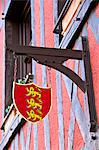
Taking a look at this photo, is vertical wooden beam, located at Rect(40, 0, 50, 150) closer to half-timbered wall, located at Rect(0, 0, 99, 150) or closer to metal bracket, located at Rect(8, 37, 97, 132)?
half-timbered wall, located at Rect(0, 0, 99, 150)

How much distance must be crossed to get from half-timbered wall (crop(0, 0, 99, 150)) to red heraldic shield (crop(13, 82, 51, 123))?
28 cm

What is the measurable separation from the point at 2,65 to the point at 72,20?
346 cm

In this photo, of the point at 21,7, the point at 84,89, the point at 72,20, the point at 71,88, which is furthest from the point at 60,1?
the point at 21,7

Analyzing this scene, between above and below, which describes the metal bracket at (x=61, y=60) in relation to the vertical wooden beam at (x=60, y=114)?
above

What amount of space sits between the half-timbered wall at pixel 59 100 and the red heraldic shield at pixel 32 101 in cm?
28

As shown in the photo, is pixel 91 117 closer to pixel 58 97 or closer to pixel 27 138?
pixel 58 97

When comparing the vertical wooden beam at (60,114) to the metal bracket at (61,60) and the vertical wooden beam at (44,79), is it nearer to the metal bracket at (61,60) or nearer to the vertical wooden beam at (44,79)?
the vertical wooden beam at (44,79)

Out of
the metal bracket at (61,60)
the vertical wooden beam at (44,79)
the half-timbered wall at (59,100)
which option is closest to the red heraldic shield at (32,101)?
the half-timbered wall at (59,100)

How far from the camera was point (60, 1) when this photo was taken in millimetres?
6410

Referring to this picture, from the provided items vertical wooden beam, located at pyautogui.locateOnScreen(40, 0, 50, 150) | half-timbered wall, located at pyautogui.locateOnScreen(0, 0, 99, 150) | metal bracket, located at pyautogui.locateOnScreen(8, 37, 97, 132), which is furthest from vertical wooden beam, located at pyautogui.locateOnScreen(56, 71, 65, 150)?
metal bracket, located at pyautogui.locateOnScreen(8, 37, 97, 132)

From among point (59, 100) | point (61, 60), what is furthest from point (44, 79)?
point (61, 60)

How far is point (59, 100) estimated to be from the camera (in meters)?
5.86

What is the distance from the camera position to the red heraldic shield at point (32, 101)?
17.2ft

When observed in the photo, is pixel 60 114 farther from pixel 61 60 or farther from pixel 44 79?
pixel 61 60
